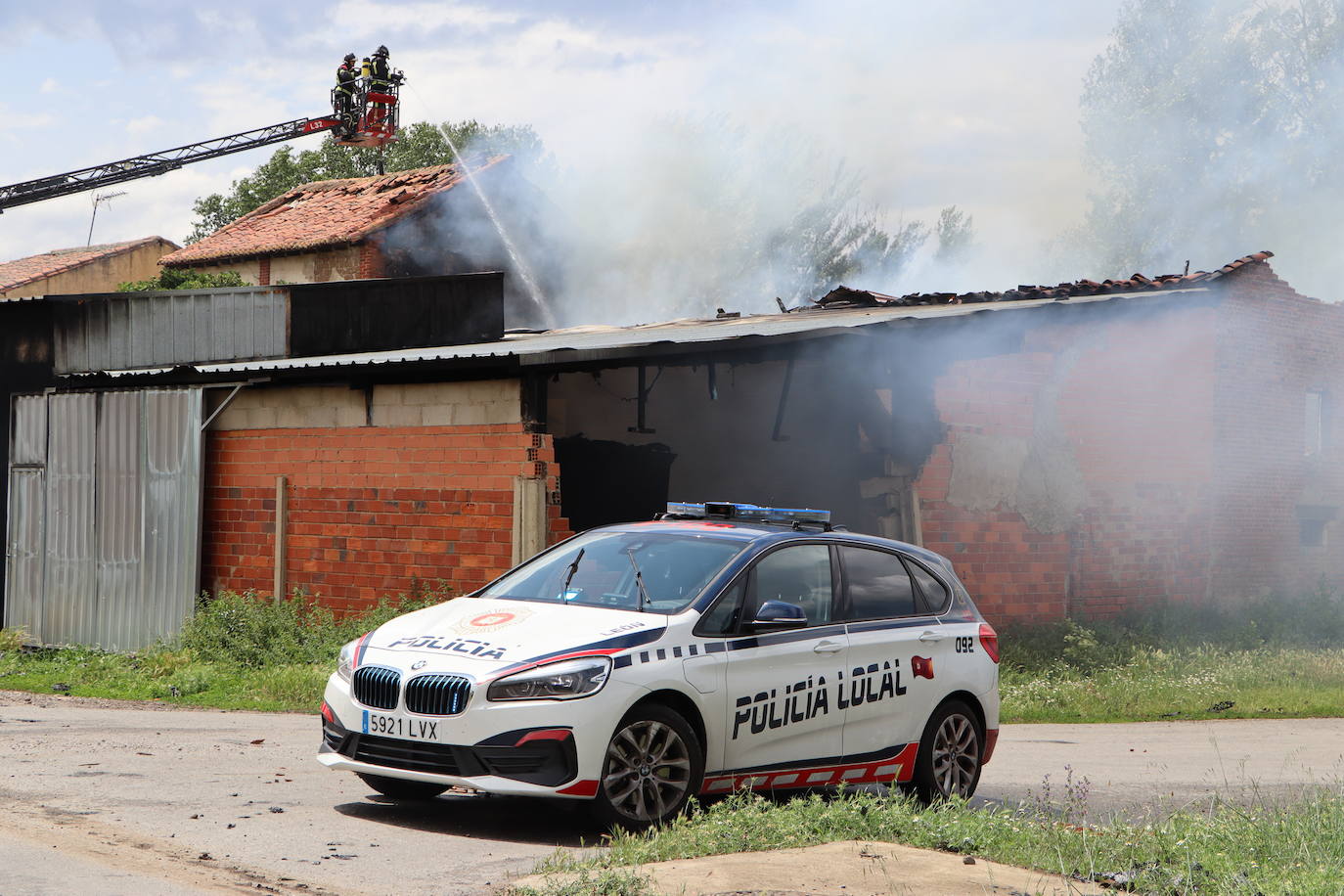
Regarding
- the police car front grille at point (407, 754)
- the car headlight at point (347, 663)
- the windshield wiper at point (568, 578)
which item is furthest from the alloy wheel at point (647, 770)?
the car headlight at point (347, 663)

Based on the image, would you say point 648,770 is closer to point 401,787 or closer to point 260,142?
point 401,787

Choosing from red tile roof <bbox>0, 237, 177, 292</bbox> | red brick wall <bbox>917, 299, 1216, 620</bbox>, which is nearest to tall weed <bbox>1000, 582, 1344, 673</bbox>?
red brick wall <bbox>917, 299, 1216, 620</bbox>

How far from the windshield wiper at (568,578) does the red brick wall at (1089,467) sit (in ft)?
25.1

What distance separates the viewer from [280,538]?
15289 mm

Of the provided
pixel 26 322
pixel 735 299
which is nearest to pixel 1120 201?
pixel 735 299

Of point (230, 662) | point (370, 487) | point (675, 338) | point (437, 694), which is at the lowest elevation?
point (230, 662)

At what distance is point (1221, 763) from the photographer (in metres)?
10.2

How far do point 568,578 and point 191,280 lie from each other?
30.1m

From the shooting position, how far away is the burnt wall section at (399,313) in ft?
68.6

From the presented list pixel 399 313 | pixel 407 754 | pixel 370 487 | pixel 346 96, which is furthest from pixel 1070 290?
pixel 346 96

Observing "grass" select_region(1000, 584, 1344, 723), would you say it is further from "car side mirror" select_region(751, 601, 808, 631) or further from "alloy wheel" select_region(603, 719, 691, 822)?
→ "alloy wheel" select_region(603, 719, 691, 822)

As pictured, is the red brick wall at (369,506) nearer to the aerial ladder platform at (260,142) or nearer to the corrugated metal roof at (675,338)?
the corrugated metal roof at (675,338)

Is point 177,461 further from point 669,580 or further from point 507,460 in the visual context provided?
point 669,580

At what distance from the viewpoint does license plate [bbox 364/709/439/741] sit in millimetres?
6539
